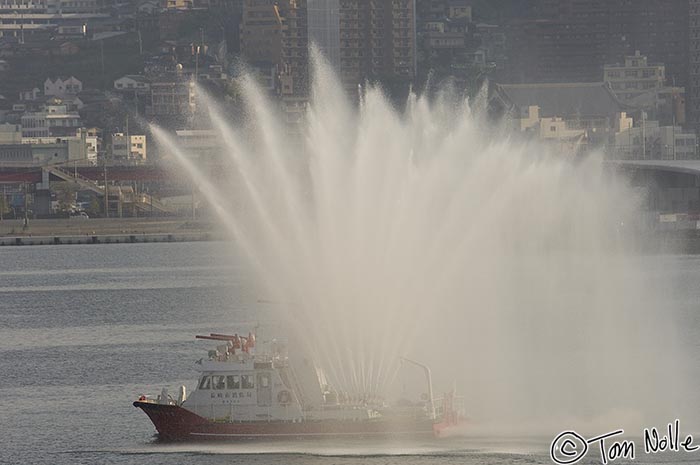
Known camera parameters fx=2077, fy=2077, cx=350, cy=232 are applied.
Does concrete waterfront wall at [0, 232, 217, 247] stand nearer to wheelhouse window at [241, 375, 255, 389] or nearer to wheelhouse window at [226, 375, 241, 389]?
wheelhouse window at [226, 375, 241, 389]

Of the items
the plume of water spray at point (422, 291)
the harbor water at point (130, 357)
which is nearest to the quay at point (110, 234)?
the harbor water at point (130, 357)

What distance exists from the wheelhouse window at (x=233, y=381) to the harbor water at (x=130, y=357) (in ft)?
6.01

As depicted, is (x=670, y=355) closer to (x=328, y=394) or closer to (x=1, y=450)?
(x=328, y=394)

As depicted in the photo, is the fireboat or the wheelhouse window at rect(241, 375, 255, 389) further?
the wheelhouse window at rect(241, 375, 255, 389)

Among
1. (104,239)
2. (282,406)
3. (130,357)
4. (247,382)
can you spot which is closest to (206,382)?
(247,382)

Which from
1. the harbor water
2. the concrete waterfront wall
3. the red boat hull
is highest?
the red boat hull

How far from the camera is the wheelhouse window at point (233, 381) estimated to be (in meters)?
63.4

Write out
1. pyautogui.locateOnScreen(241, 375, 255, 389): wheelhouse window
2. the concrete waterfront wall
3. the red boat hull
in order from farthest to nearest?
the concrete waterfront wall → pyautogui.locateOnScreen(241, 375, 255, 389): wheelhouse window → the red boat hull

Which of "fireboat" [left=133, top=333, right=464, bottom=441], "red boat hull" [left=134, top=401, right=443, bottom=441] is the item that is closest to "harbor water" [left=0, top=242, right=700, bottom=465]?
"red boat hull" [left=134, top=401, right=443, bottom=441]

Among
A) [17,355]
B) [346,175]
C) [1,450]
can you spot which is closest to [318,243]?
[346,175]

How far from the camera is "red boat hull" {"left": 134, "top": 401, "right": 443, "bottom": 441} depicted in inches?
2456

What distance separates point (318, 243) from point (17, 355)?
2630cm

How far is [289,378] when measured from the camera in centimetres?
6303
